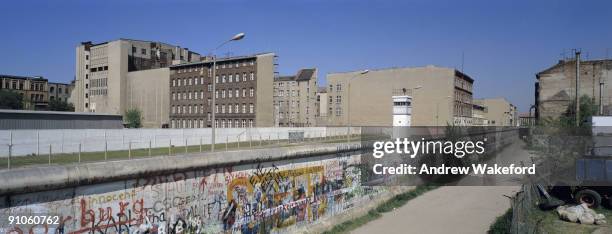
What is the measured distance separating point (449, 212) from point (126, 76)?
77706 millimetres

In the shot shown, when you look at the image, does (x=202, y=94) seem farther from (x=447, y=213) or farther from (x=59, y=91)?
(x=447, y=213)

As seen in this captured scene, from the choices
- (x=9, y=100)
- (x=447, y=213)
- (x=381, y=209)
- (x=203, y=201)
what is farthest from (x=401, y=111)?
(x=9, y=100)

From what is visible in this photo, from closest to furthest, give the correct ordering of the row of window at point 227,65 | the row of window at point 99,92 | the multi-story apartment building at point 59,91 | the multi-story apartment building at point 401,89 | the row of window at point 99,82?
the multi-story apartment building at point 401,89 → the row of window at point 227,65 → the row of window at point 99,82 → the row of window at point 99,92 → the multi-story apartment building at point 59,91

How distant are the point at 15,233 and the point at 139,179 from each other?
2.25 m

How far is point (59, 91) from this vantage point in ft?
359

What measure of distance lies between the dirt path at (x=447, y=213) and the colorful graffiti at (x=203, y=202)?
3.28 metres

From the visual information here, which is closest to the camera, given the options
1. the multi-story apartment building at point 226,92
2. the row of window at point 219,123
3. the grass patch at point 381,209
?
the grass patch at point 381,209

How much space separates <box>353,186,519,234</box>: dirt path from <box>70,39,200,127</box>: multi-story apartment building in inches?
2513

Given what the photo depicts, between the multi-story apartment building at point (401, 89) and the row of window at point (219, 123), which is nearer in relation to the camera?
the multi-story apartment building at point (401, 89)

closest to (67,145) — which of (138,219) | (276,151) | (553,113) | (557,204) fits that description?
(276,151)

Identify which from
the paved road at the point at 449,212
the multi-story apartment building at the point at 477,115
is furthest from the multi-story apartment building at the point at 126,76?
the paved road at the point at 449,212

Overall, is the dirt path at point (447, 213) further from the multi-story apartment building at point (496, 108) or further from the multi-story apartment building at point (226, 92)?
the multi-story apartment building at point (496, 108)

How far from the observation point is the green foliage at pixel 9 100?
8294 centimetres

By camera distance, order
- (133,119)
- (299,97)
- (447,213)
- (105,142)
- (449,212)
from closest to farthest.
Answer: (447,213)
(449,212)
(105,142)
(133,119)
(299,97)
